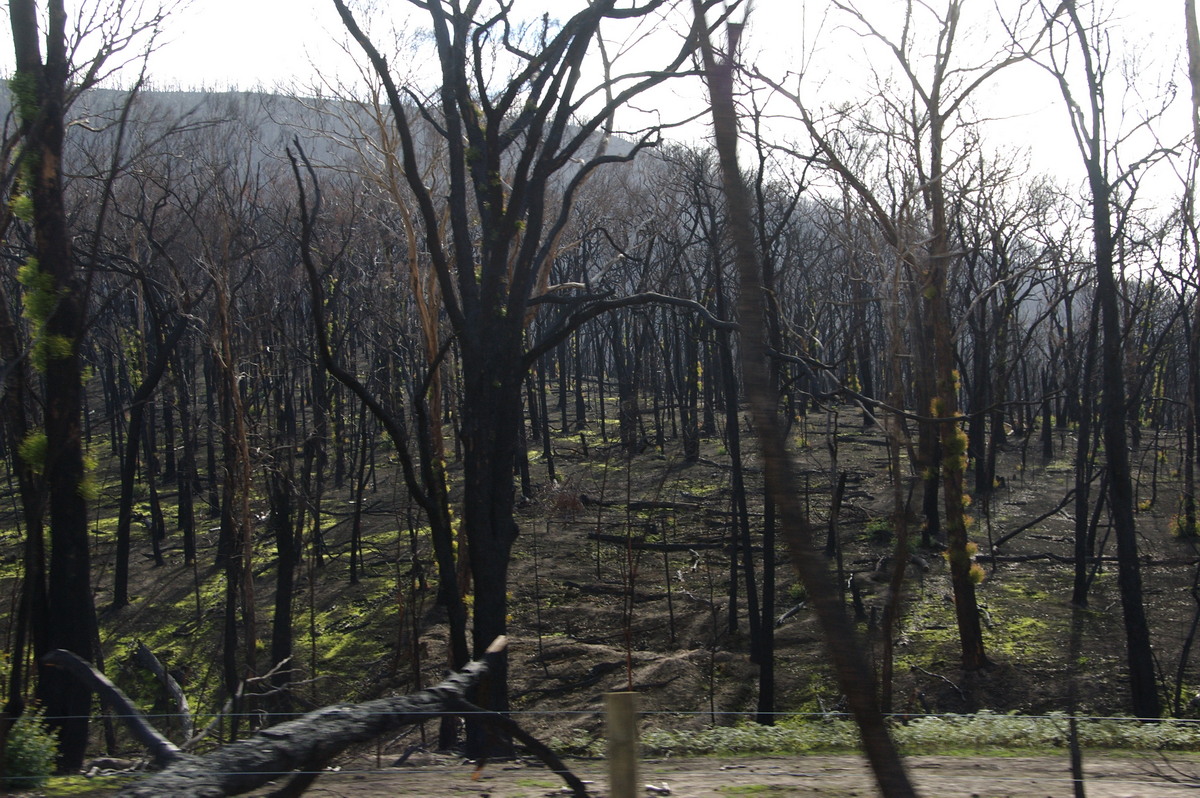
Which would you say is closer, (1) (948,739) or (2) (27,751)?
(2) (27,751)

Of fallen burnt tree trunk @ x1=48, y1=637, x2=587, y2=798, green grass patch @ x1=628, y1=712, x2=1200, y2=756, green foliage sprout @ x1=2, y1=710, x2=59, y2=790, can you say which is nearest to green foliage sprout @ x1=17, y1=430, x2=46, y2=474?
green foliage sprout @ x1=2, y1=710, x2=59, y2=790

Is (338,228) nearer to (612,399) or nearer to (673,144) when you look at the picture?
(673,144)

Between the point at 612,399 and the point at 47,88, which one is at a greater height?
the point at 47,88

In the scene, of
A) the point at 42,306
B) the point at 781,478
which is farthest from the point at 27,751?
the point at 42,306

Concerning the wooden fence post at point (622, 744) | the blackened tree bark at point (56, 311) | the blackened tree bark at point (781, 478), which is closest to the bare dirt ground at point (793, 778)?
the wooden fence post at point (622, 744)

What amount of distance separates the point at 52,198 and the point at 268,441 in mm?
11847

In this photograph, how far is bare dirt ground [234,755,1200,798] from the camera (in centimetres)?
520

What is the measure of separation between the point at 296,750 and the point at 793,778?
323cm

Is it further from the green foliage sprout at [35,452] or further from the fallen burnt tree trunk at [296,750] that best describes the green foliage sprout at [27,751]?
the green foliage sprout at [35,452]

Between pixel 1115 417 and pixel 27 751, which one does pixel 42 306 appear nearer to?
pixel 27 751

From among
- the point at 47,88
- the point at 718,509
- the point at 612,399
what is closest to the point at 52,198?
the point at 47,88

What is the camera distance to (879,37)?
16875 mm

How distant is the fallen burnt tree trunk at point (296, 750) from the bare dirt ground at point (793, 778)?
831 mm

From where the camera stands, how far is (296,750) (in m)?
A: 3.70
